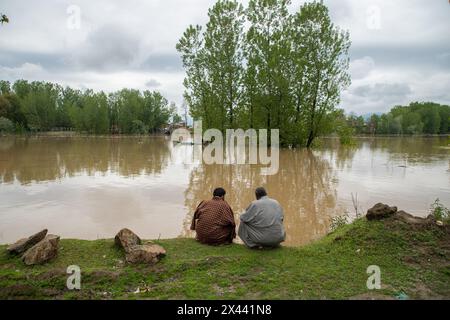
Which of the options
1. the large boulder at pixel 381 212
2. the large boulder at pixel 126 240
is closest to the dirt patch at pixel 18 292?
the large boulder at pixel 126 240

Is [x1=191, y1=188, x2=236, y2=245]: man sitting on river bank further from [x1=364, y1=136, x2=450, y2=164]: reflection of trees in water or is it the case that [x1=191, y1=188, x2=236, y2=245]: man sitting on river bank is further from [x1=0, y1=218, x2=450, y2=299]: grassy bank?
[x1=364, y1=136, x2=450, y2=164]: reflection of trees in water

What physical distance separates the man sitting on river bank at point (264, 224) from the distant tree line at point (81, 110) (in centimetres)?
7157

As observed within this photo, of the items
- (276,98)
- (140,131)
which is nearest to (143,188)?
(276,98)

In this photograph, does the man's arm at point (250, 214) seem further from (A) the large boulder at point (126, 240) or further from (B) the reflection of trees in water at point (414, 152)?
(B) the reflection of trees in water at point (414, 152)

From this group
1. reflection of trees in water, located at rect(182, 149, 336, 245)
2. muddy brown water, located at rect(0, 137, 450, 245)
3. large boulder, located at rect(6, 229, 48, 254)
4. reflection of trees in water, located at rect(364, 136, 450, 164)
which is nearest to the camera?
large boulder, located at rect(6, 229, 48, 254)

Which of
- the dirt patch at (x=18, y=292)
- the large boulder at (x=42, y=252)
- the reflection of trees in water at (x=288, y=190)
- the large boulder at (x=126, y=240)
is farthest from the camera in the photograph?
the reflection of trees in water at (x=288, y=190)

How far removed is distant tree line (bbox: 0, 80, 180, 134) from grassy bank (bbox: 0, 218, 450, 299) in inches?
2789

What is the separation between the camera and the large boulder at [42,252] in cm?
468

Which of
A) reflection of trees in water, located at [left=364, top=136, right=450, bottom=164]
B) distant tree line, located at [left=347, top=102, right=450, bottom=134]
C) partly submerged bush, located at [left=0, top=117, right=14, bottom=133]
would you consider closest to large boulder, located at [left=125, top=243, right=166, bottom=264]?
reflection of trees in water, located at [left=364, top=136, right=450, bottom=164]

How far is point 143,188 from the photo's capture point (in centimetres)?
1238

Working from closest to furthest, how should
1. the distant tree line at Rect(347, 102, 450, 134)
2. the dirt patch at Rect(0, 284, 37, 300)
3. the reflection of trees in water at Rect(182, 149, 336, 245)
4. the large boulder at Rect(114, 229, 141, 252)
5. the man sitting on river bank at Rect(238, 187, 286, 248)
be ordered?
the dirt patch at Rect(0, 284, 37, 300)
the large boulder at Rect(114, 229, 141, 252)
the man sitting on river bank at Rect(238, 187, 286, 248)
the reflection of trees in water at Rect(182, 149, 336, 245)
the distant tree line at Rect(347, 102, 450, 134)

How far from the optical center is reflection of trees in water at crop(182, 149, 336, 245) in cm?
815

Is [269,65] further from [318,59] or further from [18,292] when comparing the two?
[18,292]

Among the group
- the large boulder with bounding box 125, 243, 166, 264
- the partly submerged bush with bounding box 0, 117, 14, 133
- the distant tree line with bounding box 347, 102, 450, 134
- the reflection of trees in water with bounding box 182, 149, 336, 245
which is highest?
the distant tree line with bounding box 347, 102, 450, 134
